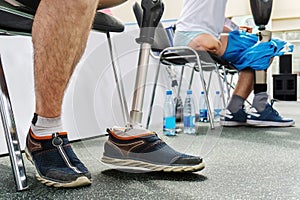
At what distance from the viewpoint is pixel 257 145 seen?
1400 millimetres

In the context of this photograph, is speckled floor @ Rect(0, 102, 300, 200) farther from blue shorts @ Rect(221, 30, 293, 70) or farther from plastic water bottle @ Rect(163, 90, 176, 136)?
blue shorts @ Rect(221, 30, 293, 70)

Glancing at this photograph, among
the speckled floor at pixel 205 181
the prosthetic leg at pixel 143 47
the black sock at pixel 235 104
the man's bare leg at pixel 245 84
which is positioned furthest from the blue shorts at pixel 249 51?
the prosthetic leg at pixel 143 47

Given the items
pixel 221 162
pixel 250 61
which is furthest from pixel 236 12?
pixel 221 162

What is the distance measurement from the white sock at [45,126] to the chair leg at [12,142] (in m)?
0.05

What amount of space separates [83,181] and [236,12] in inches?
271

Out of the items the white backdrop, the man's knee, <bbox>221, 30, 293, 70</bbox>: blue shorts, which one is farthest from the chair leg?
<bbox>221, 30, 293, 70</bbox>: blue shorts

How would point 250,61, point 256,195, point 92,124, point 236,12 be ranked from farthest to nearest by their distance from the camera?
point 236,12 < point 250,61 < point 92,124 < point 256,195

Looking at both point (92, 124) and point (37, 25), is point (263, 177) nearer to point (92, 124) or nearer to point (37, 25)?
point (37, 25)

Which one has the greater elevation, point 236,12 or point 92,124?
point 236,12

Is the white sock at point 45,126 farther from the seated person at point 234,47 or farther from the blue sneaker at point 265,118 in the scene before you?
the blue sneaker at point 265,118

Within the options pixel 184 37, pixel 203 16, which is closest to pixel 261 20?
pixel 203 16

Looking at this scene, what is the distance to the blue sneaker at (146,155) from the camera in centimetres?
83

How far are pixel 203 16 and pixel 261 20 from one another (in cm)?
35

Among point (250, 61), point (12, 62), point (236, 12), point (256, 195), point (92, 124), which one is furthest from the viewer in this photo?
point (236, 12)
